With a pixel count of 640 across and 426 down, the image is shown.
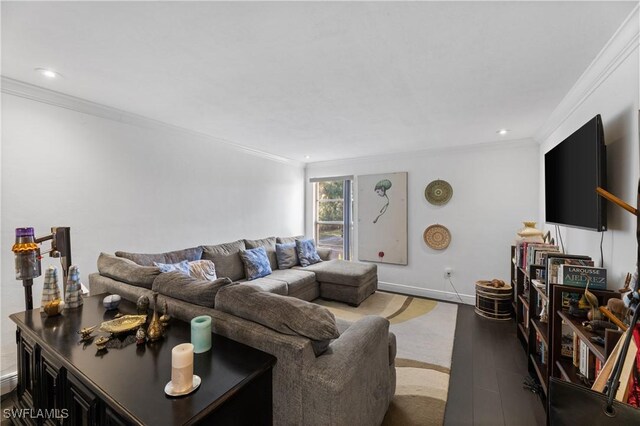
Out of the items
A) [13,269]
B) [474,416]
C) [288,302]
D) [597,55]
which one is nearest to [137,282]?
[13,269]

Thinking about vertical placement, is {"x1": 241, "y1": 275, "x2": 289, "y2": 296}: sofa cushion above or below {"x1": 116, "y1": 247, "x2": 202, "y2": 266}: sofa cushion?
below

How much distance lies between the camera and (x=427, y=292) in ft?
14.2

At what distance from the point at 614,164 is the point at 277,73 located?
239cm

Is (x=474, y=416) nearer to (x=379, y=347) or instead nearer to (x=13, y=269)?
(x=379, y=347)

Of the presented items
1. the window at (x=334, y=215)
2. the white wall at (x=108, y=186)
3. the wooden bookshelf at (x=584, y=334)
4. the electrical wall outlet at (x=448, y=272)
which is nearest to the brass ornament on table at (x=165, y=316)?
the white wall at (x=108, y=186)

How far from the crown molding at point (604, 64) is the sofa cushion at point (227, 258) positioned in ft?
13.0

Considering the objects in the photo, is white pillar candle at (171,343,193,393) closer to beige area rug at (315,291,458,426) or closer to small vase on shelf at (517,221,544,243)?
beige area rug at (315,291,458,426)

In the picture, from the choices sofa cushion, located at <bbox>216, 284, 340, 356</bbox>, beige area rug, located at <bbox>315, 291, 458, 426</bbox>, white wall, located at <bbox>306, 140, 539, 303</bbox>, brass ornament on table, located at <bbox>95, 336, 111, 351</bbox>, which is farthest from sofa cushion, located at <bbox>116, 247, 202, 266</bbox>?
white wall, located at <bbox>306, 140, 539, 303</bbox>

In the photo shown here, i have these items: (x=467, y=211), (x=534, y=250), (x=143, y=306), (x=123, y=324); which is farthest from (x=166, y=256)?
(x=467, y=211)

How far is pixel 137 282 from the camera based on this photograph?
1935 millimetres

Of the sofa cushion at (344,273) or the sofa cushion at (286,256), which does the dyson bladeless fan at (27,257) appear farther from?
the sofa cushion at (344,273)

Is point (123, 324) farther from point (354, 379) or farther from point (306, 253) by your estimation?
point (306, 253)

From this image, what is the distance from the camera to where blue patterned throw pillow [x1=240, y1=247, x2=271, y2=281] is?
3.60m

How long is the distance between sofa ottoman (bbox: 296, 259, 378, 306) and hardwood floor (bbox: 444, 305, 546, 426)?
1321mm
